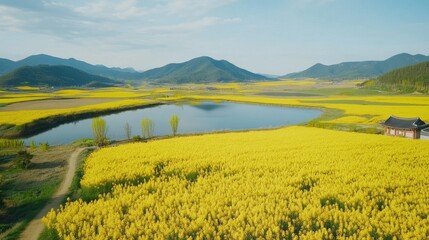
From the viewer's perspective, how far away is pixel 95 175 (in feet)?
66.3

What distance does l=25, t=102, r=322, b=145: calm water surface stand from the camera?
53.9 meters

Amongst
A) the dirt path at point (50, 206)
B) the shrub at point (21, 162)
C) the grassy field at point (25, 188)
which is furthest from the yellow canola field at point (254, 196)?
the shrub at point (21, 162)

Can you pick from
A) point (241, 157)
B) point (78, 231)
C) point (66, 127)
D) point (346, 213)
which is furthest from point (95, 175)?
point (66, 127)

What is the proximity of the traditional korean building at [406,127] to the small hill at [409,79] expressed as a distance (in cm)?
9804

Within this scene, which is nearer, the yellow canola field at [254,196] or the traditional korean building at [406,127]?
the yellow canola field at [254,196]

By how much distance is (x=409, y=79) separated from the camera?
150000 mm

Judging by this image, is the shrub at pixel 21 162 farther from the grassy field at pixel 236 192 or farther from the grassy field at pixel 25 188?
the grassy field at pixel 236 192

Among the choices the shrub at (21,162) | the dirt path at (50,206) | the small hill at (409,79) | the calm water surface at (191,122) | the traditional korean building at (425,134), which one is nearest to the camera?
the dirt path at (50,206)

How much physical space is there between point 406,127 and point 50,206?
135 ft

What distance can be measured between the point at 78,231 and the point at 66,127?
171 ft

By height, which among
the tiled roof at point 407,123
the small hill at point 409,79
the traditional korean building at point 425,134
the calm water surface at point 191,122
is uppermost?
the small hill at point 409,79

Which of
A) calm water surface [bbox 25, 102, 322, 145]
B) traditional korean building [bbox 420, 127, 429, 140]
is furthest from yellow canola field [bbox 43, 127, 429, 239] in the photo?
calm water surface [bbox 25, 102, 322, 145]

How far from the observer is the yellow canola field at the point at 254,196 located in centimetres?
1277

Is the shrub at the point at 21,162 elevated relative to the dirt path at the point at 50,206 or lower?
elevated
